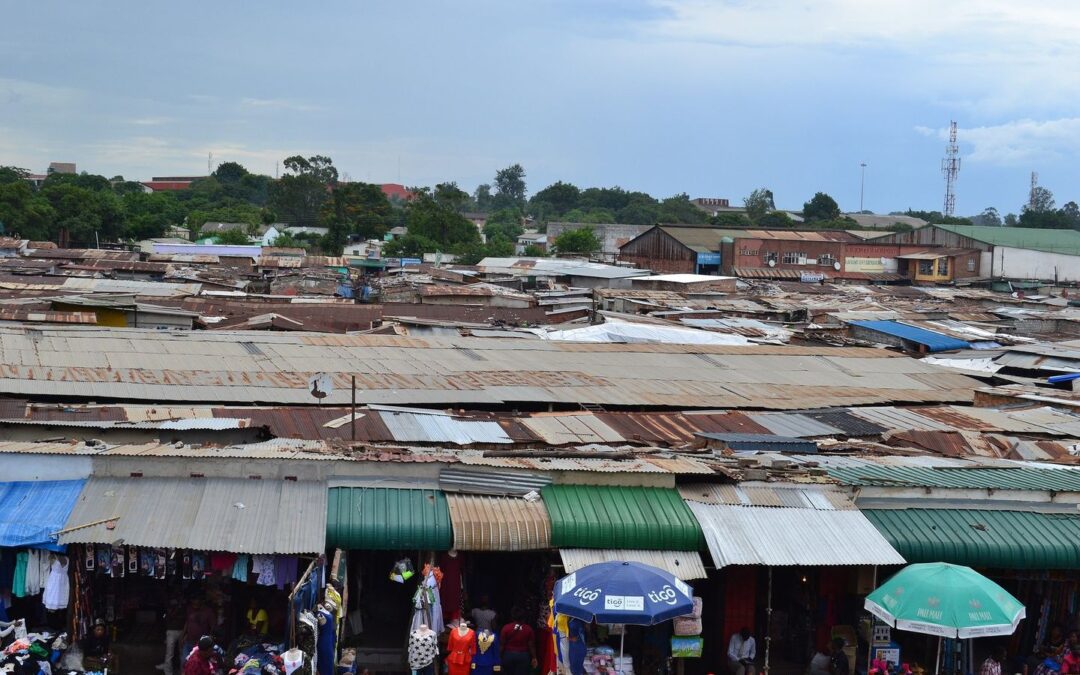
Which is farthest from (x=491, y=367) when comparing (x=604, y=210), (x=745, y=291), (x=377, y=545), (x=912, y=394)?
(x=604, y=210)

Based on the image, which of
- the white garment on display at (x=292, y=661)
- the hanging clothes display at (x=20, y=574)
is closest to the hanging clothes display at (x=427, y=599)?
the white garment on display at (x=292, y=661)

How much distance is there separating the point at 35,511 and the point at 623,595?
508cm

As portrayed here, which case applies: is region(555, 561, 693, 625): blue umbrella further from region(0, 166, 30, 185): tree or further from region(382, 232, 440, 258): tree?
region(0, 166, 30, 185): tree

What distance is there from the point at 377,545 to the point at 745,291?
36564mm

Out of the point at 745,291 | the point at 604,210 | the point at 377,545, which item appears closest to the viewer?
the point at 377,545

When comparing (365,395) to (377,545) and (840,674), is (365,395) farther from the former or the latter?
(840,674)

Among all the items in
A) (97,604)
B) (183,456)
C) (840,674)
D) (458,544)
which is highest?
(183,456)

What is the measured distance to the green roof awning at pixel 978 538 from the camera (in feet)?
34.2

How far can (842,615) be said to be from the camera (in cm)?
1085

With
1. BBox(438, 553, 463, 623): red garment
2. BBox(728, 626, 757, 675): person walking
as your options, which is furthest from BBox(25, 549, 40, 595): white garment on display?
BBox(728, 626, 757, 675): person walking

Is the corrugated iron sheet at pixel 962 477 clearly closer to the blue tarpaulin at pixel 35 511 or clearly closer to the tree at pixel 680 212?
the blue tarpaulin at pixel 35 511

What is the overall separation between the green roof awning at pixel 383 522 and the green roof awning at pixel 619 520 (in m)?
1.04

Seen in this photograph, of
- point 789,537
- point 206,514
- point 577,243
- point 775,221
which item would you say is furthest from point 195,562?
point 775,221

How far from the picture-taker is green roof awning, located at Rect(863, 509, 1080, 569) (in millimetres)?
10438
